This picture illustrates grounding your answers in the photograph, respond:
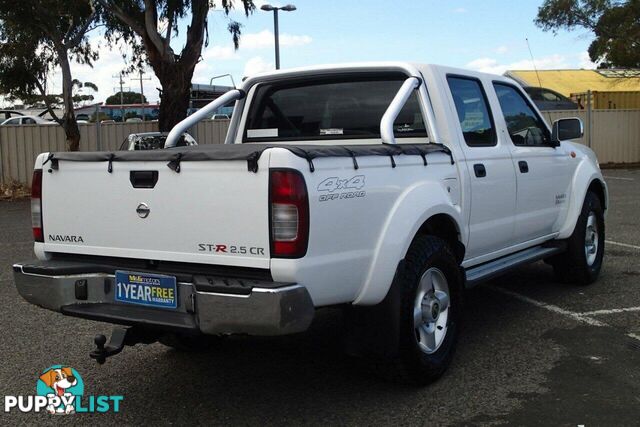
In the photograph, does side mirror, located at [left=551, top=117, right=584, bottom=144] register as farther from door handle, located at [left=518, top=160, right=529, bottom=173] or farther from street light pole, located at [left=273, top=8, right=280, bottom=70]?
street light pole, located at [left=273, top=8, right=280, bottom=70]

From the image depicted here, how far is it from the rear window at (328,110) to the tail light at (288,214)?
5.50 ft

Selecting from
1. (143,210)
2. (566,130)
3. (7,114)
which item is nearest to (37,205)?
(143,210)

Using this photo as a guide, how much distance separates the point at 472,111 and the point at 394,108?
1036 millimetres

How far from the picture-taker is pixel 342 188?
11.5 ft

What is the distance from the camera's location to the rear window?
189 inches

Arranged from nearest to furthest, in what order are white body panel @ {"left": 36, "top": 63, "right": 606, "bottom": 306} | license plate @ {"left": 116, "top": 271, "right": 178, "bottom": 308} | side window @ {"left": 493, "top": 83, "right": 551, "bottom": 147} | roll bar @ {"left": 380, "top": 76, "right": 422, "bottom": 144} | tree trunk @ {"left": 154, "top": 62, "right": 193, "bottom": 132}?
1. white body panel @ {"left": 36, "top": 63, "right": 606, "bottom": 306}
2. license plate @ {"left": 116, "top": 271, "right": 178, "bottom": 308}
3. roll bar @ {"left": 380, "top": 76, "right": 422, "bottom": 144}
4. side window @ {"left": 493, "top": 83, "right": 551, "bottom": 147}
5. tree trunk @ {"left": 154, "top": 62, "right": 193, "bottom": 132}

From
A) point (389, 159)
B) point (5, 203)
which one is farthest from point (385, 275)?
point (5, 203)

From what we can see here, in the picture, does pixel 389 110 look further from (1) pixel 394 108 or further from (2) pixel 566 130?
(2) pixel 566 130

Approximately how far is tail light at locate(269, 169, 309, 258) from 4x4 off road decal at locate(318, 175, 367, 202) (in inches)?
5.6

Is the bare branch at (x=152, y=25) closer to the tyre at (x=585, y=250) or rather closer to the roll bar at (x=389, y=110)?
the roll bar at (x=389, y=110)

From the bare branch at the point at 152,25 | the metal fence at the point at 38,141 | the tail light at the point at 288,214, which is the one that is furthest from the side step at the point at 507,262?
the metal fence at the point at 38,141

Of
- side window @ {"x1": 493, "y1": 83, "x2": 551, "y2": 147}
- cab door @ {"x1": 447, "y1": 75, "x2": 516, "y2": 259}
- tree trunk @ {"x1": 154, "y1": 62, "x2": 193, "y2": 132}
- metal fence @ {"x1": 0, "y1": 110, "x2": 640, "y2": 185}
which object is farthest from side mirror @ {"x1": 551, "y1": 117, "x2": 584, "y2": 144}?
metal fence @ {"x1": 0, "y1": 110, "x2": 640, "y2": 185}

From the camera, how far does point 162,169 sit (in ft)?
11.8

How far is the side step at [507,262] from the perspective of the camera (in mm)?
4793
